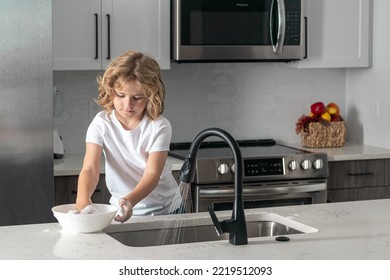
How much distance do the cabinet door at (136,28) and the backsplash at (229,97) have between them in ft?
1.22

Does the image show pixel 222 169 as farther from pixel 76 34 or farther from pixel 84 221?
pixel 84 221

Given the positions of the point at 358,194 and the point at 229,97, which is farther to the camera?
the point at 229,97

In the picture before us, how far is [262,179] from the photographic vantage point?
4238 mm

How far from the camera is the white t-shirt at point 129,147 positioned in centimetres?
317

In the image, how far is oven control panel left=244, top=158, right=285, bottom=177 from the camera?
4215 millimetres

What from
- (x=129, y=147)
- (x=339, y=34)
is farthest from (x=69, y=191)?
(x=339, y=34)

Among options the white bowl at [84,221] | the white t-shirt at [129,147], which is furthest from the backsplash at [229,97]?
the white bowl at [84,221]

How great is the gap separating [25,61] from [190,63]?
1289 millimetres

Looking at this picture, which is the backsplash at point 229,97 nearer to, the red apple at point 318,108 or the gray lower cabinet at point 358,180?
the red apple at point 318,108

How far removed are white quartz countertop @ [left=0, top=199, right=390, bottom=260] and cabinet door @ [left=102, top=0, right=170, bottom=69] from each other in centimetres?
165

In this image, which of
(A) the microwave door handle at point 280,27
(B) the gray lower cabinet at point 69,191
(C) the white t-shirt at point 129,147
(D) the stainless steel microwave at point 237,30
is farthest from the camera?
(A) the microwave door handle at point 280,27

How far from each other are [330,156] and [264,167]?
0.42 metres

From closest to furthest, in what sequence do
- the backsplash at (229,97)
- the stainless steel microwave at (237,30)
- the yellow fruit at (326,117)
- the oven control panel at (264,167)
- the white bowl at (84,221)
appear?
1. the white bowl at (84,221)
2. the oven control panel at (264,167)
3. the stainless steel microwave at (237,30)
4. the backsplash at (229,97)
5. the yellow fruit at (326,117)

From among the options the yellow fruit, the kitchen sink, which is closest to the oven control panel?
the yellow fruit
